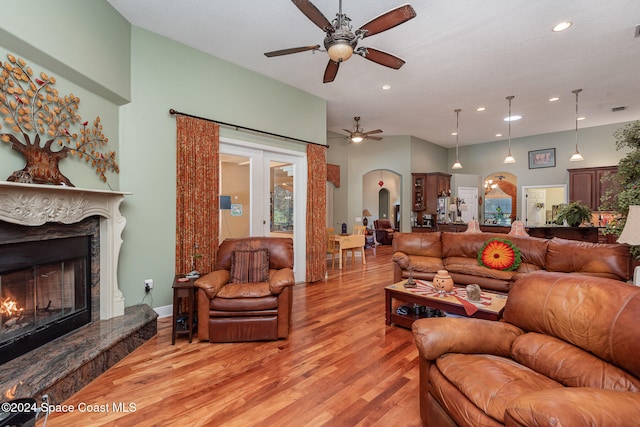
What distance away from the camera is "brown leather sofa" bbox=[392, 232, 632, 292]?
3240mm

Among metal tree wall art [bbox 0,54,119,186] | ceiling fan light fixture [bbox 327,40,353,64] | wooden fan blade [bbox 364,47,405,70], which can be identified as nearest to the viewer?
metal tree wall art [bbox 0,54,119,186]

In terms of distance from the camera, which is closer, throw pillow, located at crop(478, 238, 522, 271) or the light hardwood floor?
the light hardwood floor

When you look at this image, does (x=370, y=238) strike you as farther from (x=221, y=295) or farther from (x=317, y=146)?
(x=221, y=295)

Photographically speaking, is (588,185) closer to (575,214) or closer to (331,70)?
(575,214)

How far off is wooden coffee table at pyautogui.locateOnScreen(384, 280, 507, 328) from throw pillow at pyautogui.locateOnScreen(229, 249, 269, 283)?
1.48 meters

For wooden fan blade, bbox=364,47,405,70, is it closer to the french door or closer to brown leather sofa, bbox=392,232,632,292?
the french door

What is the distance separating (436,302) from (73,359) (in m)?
3.12

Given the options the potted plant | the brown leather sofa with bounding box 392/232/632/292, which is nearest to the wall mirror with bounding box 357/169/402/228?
the potted plant

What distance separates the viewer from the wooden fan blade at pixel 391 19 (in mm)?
2207

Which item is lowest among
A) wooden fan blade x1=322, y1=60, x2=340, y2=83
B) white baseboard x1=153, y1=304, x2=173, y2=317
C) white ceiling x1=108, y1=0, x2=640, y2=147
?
white baseboard x1=153, y1=304, x2=173, y2=317

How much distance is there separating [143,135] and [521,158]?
9426 millimetres

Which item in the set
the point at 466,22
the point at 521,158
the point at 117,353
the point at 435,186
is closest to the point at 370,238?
the point at 435,186

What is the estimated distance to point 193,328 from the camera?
3.11m

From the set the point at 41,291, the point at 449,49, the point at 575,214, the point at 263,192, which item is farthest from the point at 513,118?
the point at 41,291
